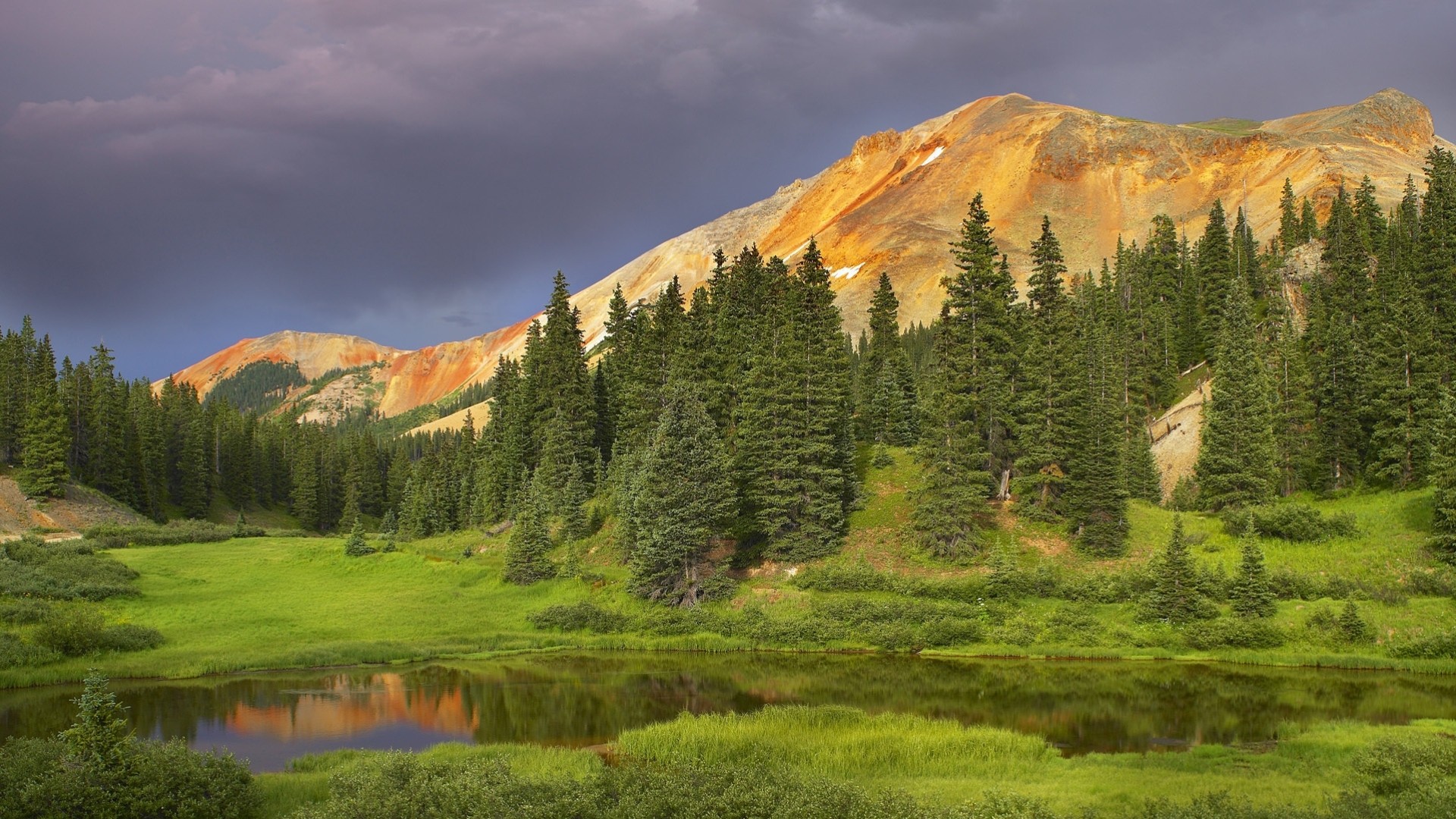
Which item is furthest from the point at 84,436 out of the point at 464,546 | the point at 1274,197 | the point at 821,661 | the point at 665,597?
the point at 1274,197

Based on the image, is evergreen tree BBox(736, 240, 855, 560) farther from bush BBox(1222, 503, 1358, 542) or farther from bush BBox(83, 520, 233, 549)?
bush BBox(83, 520, 233, 549)

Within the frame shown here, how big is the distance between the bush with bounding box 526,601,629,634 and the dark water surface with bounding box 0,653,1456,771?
20.1ft

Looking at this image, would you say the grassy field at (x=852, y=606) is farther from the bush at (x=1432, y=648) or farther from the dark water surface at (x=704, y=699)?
the dark water surface at (x=704, y=699)

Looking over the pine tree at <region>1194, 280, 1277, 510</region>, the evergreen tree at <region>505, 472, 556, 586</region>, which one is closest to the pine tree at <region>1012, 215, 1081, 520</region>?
the pine tree at <region>1194, 280, 1277, 510</region>

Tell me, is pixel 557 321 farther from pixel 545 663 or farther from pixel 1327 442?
pixel 1327 442

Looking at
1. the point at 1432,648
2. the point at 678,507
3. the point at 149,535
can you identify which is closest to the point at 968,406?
the point at 678,507

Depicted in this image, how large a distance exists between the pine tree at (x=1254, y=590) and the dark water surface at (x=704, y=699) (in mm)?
4273

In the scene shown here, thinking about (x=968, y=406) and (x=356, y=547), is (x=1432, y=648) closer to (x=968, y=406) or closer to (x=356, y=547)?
(x=968, y=406)

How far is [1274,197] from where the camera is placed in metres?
177

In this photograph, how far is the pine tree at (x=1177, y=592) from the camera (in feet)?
145

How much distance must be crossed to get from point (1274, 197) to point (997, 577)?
169 meters

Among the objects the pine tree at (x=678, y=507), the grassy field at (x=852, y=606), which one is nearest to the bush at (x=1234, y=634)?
Answer: the grassy field at (x=852, y=606)

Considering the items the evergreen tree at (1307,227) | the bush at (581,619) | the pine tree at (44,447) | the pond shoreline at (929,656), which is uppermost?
the evergreen tree at (1307,227)

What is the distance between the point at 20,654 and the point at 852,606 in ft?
130
